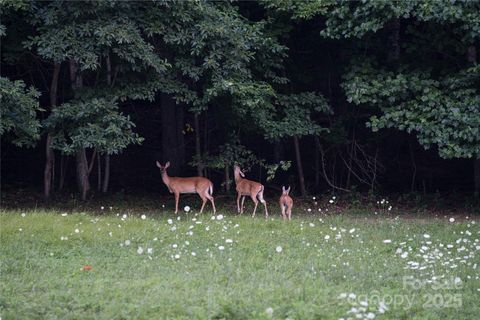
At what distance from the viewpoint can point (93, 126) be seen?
14.8 meters

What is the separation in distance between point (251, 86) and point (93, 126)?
313cm

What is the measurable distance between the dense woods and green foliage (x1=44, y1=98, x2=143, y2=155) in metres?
0.03

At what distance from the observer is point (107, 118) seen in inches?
584

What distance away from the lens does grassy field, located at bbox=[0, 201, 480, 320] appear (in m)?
8.09

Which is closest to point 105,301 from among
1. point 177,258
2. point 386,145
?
point 177,258

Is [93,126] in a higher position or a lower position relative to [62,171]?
higher

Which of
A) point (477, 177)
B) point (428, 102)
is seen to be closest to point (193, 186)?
point (428, 102)

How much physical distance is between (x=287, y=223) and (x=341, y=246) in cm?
191

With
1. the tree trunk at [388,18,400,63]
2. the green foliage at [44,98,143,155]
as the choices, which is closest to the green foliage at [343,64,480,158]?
the tree trunk at [388,18,400,63]

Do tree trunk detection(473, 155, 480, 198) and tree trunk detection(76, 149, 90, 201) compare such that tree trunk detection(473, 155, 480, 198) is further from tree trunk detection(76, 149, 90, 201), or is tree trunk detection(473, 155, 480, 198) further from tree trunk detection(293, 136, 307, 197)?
tree trunk detection(76, 149, 90, 201)

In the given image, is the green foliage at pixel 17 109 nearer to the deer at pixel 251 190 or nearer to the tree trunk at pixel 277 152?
the deer at pixel 251 190

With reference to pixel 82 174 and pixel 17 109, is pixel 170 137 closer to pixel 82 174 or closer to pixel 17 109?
pixel 82 174

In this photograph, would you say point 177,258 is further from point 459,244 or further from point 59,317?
point 459,244

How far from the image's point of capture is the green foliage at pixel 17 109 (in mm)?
14124
